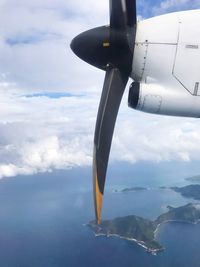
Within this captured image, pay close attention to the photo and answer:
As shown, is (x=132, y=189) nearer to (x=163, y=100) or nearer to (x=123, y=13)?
(x=163, y=100)

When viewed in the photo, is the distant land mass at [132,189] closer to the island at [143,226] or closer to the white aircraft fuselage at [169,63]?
the island at [143,226]

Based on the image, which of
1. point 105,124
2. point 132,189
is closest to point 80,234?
point 132,189

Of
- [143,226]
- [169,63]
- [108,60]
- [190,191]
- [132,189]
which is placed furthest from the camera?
[132,189]

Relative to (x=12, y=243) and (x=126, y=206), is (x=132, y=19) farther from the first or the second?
(x=126, y=206)

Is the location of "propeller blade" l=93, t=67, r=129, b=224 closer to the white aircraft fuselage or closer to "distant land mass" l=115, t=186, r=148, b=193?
the white aircraft fuselage

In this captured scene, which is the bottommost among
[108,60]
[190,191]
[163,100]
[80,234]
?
[190,191]

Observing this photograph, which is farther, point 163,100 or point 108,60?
point 108,60

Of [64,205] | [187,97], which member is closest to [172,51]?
[187,97]

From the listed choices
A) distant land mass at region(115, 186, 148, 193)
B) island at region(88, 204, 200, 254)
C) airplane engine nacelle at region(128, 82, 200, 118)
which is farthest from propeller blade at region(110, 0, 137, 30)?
distant land mass at region(115, 186, 148, 193)
